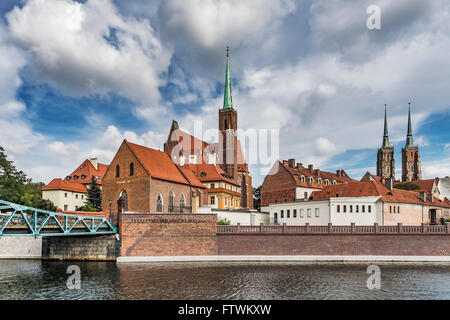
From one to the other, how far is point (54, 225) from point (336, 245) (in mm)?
27765

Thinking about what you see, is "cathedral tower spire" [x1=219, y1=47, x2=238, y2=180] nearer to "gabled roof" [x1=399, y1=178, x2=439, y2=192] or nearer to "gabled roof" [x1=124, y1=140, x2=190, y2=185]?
"gabled roof" [x1=124, y1=140, x2=190, y2=185]

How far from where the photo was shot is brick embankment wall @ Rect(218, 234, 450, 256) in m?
36.2

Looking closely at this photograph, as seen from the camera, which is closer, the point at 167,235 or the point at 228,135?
the point at 167,235

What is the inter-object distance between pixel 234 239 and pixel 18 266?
813 inches

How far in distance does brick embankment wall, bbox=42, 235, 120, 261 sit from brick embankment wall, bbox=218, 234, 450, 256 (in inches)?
440

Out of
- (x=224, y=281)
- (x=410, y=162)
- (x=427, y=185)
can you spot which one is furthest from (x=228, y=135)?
(x=410, y=162)

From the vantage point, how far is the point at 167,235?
121 ft

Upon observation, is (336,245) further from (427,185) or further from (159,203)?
(427,185)

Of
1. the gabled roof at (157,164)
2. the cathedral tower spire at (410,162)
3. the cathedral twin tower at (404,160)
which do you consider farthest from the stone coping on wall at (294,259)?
the cathedral tower spire at (410,162)

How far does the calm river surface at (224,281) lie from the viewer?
21.7m

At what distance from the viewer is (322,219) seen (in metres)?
49.2

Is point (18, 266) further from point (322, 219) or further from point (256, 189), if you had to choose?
point (256, 189)

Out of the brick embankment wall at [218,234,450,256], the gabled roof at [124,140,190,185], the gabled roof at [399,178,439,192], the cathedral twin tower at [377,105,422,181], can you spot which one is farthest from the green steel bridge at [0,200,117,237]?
the cathedral twin tower at [377,105,422,181]

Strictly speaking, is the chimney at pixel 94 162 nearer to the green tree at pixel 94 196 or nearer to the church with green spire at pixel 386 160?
the green tree at pixel 94 196
